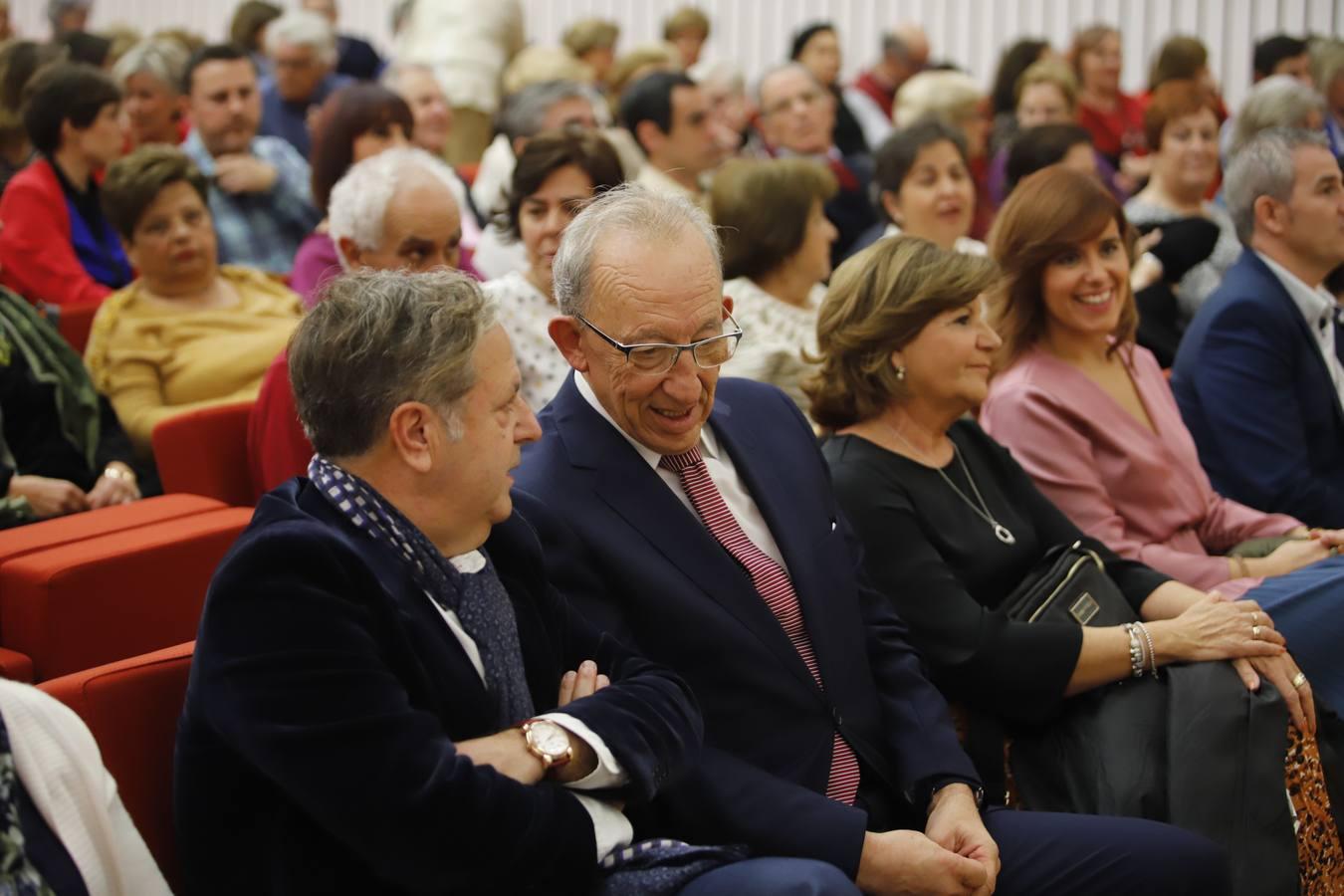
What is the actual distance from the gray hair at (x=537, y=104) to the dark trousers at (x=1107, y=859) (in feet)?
11.0

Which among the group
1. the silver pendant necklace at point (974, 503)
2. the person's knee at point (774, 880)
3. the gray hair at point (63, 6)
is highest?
the gray hair at point (63, 6)

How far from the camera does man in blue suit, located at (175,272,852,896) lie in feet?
4.92

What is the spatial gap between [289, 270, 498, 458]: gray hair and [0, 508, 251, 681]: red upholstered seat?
84 centimetres

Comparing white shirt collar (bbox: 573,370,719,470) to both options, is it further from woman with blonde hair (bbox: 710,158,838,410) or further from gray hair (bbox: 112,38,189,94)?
gray hair (bbox: 112,38,189,94)

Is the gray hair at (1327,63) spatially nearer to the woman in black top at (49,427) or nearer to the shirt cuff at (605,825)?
the woman in black top at (49,427)

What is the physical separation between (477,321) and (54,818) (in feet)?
2.25

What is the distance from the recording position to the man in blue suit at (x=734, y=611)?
198cm

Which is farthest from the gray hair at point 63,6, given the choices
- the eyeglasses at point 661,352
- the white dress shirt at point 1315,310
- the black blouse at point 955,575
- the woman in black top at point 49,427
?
the eyeglasses at point 661,352

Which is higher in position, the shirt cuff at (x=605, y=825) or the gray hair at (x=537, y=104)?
the gray hair at (x=537, y=104)

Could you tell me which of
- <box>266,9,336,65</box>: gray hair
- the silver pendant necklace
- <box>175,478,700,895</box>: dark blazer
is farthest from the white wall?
<box>175,478,700,895</box>: dark blazer

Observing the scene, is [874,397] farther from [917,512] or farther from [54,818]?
[54,818]

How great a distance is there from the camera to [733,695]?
2.04 metres

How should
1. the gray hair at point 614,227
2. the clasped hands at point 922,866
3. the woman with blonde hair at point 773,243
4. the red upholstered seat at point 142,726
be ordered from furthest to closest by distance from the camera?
the woman with blonde hair at point 773,243 < the gray hair at point 614,227 < the clasped hands at point 922,866 < the red upholstered seat at point 142,726

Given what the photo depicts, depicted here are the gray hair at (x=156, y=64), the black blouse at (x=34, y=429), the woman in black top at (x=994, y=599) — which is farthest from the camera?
the gray hair at (x=156, y=64)
